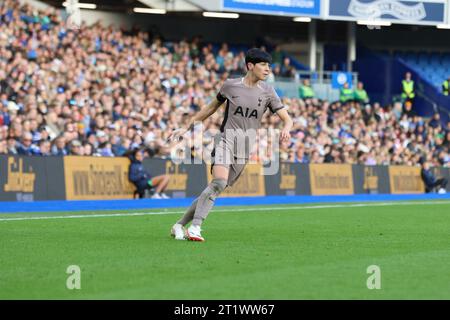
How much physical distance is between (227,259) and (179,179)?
17.4m

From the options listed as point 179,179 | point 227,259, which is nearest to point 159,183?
point 179,179

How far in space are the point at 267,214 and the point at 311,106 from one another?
64.2ft

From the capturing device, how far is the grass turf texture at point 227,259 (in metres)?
9.16

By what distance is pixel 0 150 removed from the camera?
24406 millimetres

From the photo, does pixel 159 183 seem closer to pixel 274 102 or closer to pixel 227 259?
pixel 274 102

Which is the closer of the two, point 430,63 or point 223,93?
point 223,93

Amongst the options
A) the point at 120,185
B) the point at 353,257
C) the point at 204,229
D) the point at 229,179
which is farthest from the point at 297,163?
the point at 353,257

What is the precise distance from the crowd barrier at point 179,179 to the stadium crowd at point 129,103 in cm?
85

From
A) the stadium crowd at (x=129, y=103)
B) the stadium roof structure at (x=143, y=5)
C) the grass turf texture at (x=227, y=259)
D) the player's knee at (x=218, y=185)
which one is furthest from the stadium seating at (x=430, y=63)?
the player's knee at (x=218, y=185)

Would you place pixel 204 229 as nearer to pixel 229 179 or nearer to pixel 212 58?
pixel 229 179

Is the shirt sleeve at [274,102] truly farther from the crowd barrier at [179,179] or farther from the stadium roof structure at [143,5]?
the stadium roof structure at [143,5]

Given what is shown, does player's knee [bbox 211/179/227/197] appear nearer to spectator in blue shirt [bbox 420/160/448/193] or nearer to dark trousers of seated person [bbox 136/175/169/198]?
dark trousers of seated person [bbox 136/175/169/198]

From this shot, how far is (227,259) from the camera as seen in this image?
38.7 ft

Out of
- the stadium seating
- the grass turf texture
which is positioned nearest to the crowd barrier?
the grass turf texture
